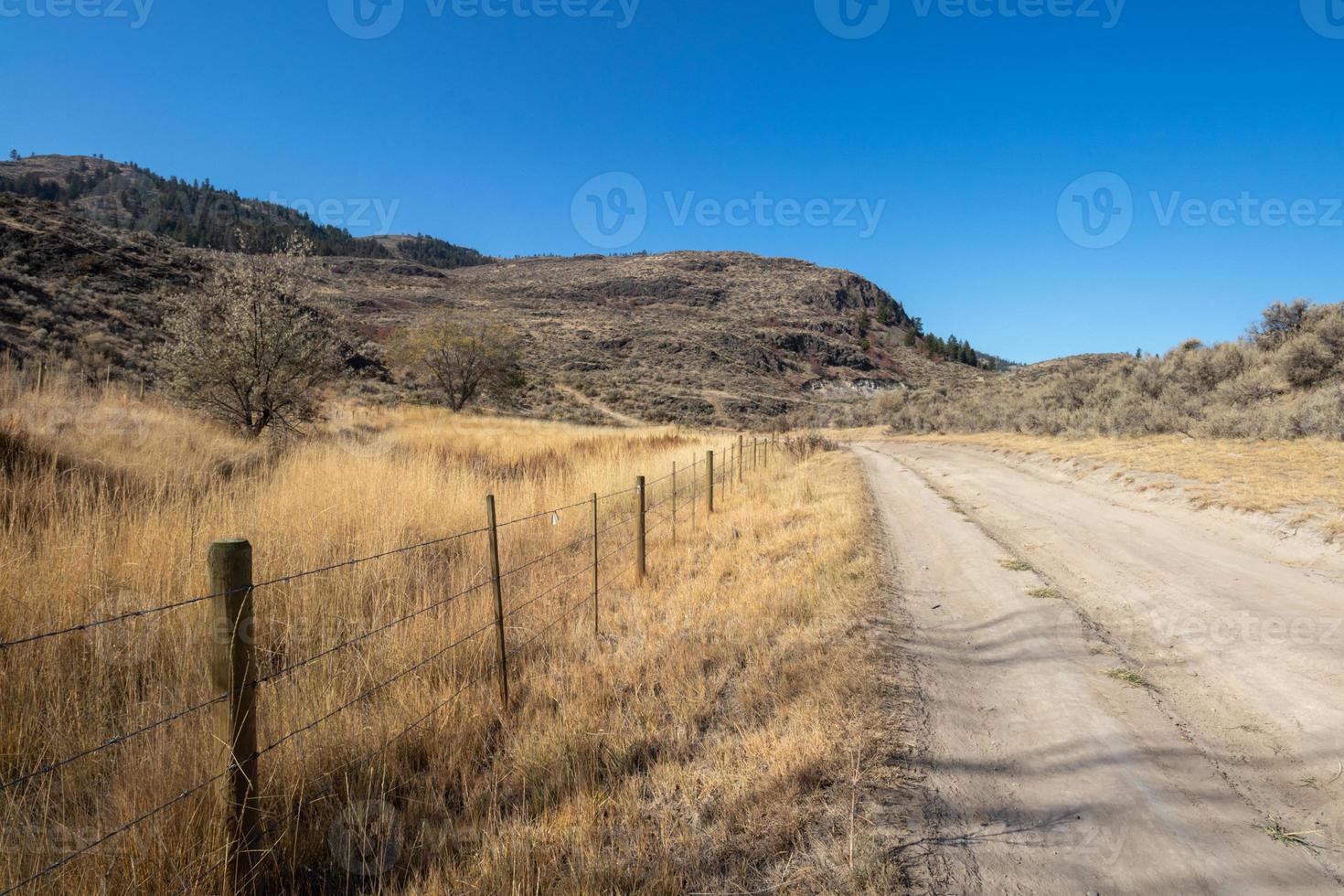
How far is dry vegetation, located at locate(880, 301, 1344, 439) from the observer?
15300 millimetres

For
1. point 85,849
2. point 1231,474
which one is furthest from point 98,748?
point 1231,474

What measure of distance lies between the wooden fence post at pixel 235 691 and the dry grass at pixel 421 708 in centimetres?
14

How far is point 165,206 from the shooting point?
12044cm

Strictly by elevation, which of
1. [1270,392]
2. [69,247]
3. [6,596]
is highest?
[69,247]

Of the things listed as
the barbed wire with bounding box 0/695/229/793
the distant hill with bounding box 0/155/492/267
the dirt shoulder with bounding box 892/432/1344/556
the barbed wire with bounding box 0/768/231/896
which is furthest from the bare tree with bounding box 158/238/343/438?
the distant hill with bounding box 0/155/492/267

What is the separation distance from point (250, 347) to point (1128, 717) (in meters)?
14.4

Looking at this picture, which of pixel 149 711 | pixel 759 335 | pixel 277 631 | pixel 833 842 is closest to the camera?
pixel 833 842

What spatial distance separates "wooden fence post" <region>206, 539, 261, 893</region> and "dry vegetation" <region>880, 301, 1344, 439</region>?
1939 centimetres

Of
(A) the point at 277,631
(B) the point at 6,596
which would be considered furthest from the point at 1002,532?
(B) the point at 6,596

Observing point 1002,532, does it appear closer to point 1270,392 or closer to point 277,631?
point 277,631

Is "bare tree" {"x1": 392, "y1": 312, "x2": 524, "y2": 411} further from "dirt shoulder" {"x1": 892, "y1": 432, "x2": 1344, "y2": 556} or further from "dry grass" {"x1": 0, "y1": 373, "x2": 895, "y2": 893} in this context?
"dirt shoulder" {"x1": 892, "y1": 432, "x2": 1344, "y2": 556}

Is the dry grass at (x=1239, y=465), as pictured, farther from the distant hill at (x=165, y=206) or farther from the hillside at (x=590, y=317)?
the distant hill at (x=165, y=206)

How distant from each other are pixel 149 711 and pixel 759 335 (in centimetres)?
9099

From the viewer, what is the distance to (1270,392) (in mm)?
18984
